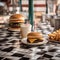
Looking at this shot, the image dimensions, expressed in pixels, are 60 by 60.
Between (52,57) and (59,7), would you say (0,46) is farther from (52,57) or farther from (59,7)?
(59,7)

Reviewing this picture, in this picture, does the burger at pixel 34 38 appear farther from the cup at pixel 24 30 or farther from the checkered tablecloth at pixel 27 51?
the cup at pixel 24 30

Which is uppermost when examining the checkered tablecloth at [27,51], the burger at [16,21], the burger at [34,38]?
the burger at [16,21]

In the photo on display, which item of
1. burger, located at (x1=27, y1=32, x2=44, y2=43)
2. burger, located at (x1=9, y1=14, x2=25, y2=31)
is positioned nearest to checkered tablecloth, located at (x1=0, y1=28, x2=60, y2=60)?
burger, located at (x1=27, y1=32, x2=44, y2=43)

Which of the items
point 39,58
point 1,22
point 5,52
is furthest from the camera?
point 1,22

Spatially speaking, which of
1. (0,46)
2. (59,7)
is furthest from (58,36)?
(59,7)

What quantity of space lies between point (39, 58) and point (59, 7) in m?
1.91

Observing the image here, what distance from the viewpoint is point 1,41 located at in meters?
1.33

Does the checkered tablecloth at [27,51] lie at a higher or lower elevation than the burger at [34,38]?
lower

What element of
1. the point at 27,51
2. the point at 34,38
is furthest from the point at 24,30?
the point at 27,51

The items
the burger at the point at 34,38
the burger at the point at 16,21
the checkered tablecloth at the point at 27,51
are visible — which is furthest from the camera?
the burger at the point at 16,21

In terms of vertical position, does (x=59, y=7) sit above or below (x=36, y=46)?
above

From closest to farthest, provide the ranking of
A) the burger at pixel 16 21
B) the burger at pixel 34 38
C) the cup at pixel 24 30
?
the burger at pixel 34 38 → the cup at pixel 24 30 → the burger at pixel 16 21

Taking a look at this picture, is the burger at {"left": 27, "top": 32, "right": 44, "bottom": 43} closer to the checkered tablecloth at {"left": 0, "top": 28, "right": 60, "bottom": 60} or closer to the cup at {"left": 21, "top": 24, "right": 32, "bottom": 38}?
the checkered tablecloth at {"left": 0, "top": 28, "right": 60, "bottom": 60}

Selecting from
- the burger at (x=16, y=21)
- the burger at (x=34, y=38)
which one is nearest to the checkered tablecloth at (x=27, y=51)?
the burger at (x=34, y=38)
